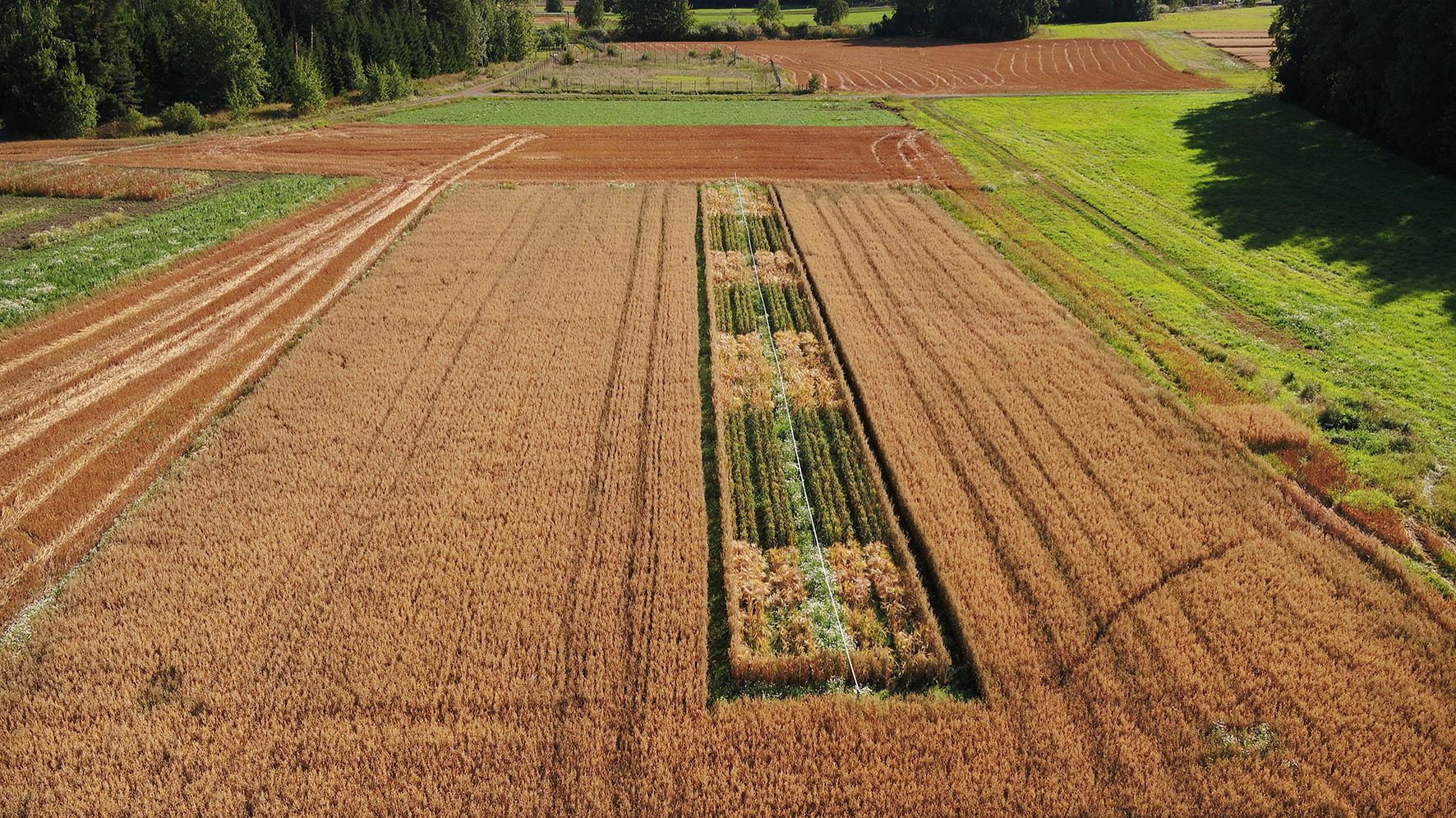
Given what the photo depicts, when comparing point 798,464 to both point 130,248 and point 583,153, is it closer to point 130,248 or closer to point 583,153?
point 130,248

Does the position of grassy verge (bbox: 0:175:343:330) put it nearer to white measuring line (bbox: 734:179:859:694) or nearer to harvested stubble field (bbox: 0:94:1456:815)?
harvested stubble field (bbox: 0:94:1456:815)

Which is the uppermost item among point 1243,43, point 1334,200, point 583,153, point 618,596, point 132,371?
point 1243,43

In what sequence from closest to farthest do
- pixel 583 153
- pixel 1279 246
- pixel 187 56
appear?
1. pixel 1279 246
2. pixel 583 153
3. pixel 187 56

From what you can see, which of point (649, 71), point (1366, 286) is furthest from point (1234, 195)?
point (649, 71)

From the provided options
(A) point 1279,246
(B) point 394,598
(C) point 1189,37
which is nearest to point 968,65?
(C) point 1189,37

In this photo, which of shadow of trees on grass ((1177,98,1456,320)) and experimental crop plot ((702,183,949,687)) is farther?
shadow of trees on grass ((1177,98,1456,320))

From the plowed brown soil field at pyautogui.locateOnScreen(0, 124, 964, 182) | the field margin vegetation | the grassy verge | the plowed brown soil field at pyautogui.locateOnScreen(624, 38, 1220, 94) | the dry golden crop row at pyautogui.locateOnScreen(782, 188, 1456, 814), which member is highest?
the plowed brown soil field at pyautogui.locateOnScreen(624, 38, 1220, 94)

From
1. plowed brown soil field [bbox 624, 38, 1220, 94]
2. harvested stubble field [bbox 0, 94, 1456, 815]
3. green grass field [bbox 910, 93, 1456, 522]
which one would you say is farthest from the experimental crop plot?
plowed brown soil field [bbox 624, 38, 1220, 94]

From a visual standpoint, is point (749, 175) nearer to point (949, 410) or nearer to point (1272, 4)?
point (949, 410)
